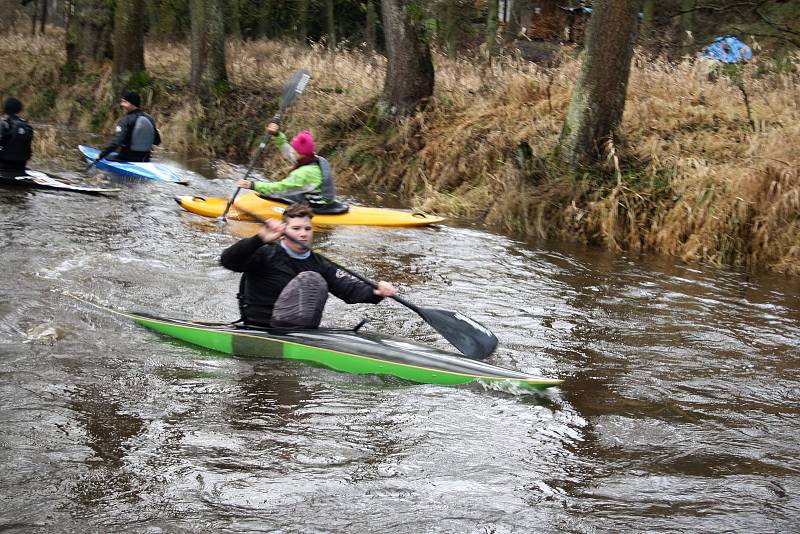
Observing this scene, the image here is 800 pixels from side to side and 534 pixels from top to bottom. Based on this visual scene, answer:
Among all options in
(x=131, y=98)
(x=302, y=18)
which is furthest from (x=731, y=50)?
(x=302, y=18)

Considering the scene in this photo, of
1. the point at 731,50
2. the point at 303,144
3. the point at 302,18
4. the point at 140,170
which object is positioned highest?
the point at 302,18

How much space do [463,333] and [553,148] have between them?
21.9 ft

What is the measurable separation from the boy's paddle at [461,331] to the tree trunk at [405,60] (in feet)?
31.0

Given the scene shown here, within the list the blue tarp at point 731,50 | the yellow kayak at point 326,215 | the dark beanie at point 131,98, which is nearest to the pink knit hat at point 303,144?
the yellow kayak at point 326,215

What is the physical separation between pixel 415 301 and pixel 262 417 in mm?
3250

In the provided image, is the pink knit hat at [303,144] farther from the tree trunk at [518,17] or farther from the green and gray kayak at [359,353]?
the tree trunk at [518,17]

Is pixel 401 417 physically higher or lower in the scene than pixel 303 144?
lower

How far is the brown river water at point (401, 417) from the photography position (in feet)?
13.7

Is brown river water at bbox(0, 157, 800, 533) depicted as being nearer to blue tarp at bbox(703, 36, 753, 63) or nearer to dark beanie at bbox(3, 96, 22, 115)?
dark beanie at bbox(3, 96, 22, 115)

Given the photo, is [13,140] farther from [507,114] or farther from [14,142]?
[507,114]

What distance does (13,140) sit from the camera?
1195 cm

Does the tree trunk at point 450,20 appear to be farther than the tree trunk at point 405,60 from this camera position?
Yes

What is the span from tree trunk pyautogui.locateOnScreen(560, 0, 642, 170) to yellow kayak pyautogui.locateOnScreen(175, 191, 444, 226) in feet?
6.88

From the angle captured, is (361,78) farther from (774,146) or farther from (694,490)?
(694,490)
